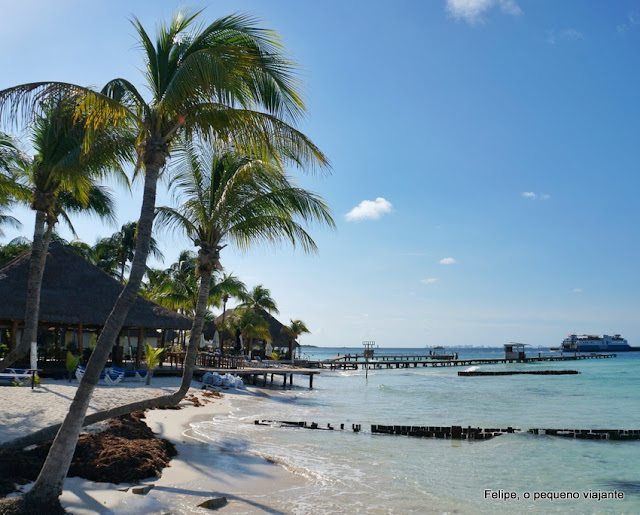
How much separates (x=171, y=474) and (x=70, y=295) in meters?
14.3

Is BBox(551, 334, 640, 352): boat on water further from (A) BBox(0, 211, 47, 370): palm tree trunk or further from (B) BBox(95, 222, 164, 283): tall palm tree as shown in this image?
(A) BBox(0, 211, 47, 370): palm tree trunk

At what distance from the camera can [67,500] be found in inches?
242

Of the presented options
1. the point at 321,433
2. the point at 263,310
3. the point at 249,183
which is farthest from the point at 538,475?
the point at 263,310

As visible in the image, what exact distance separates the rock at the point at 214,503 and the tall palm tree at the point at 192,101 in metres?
1.98

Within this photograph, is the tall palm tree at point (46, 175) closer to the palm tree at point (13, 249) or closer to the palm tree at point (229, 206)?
the palm tree at point (229, 206)

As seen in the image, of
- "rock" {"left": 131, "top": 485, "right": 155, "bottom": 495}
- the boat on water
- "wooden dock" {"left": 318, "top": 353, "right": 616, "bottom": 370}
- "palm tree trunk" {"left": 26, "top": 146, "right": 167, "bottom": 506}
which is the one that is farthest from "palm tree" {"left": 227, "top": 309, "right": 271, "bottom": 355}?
the boat on water

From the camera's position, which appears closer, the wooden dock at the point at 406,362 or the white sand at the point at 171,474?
the white sand at the point at 171,474

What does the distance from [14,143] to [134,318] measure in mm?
10062

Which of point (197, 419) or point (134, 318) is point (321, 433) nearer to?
point (197, 419)

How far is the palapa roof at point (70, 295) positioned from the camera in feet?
58.9

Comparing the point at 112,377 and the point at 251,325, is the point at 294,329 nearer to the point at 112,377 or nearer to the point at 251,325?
the point at 251,325

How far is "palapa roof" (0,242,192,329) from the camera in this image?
707 inches

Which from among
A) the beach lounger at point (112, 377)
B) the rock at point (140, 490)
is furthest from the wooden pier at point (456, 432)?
the rock at point (140, 490)

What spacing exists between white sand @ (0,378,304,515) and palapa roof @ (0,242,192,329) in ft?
14.8
